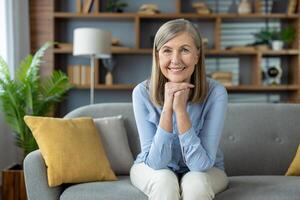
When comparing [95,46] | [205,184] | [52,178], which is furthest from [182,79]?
[95,46]

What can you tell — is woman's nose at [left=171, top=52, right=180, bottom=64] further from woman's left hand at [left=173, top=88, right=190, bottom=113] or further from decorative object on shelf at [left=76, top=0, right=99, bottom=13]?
decorative object on shelf at [left=76, top=0, right=99, bottom=13]

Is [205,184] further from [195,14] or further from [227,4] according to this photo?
[227,4]

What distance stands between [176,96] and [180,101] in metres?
0.03

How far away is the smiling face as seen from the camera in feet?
6.32

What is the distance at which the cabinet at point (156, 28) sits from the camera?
4727mm

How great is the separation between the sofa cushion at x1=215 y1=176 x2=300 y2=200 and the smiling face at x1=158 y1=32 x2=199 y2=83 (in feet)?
1.78

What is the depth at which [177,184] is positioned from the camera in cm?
180

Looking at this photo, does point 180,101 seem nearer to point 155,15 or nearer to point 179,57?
point 179,57

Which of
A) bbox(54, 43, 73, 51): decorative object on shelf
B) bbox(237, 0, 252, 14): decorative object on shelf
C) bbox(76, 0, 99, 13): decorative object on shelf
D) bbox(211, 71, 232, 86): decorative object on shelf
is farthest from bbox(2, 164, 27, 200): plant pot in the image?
bbox(237, 0, 252, 14): decorative object on shelf

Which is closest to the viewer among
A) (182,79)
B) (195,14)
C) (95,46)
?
(182,79)

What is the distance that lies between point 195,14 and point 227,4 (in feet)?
1.48

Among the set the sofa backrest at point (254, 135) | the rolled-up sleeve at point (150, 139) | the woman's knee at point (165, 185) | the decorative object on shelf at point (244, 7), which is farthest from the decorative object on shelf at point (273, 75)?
the woman's knee at point (165, 185)

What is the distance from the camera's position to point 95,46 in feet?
12.8

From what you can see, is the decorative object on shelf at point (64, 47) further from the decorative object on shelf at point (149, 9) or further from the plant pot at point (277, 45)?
the plant pot at point (277, 45)
